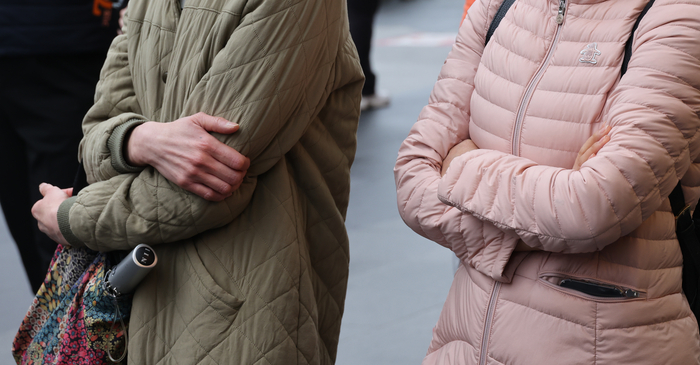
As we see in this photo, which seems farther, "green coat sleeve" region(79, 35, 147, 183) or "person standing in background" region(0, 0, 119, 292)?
"person standing in background" region(0, 0, 119, 292)

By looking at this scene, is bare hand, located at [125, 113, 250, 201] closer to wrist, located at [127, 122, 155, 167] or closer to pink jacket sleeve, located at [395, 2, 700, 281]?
wrist, located at [127, 122, 155, 167]

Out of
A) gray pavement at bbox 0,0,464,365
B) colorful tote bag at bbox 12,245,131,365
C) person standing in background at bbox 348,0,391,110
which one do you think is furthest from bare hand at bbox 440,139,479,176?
person standing in background at bbox 348,0,391,110

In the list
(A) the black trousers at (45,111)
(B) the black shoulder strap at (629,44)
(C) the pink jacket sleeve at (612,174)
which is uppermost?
(B) the black shoulder strap at (629,44)

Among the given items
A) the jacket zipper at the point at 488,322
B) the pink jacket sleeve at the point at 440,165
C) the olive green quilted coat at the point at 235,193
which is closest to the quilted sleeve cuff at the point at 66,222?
the olive green quilted coat at the point at 235,193

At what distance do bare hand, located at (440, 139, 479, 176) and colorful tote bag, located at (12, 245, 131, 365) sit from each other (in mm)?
763

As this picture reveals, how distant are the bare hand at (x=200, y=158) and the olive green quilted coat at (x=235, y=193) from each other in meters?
0.02

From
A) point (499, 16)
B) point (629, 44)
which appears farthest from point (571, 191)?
point (499, 16)

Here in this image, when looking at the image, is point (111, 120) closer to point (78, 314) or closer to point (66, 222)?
point (66, 222)

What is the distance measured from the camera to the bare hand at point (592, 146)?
4.13 feet

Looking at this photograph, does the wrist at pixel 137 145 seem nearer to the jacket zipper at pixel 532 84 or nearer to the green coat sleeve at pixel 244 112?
the green coat sleeve at pixel 244 112

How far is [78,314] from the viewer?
1535 mm

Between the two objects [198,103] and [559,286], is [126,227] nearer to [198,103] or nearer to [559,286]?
[198,103]

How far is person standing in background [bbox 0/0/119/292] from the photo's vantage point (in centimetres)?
236

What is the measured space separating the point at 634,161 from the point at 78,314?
47.3 inches
